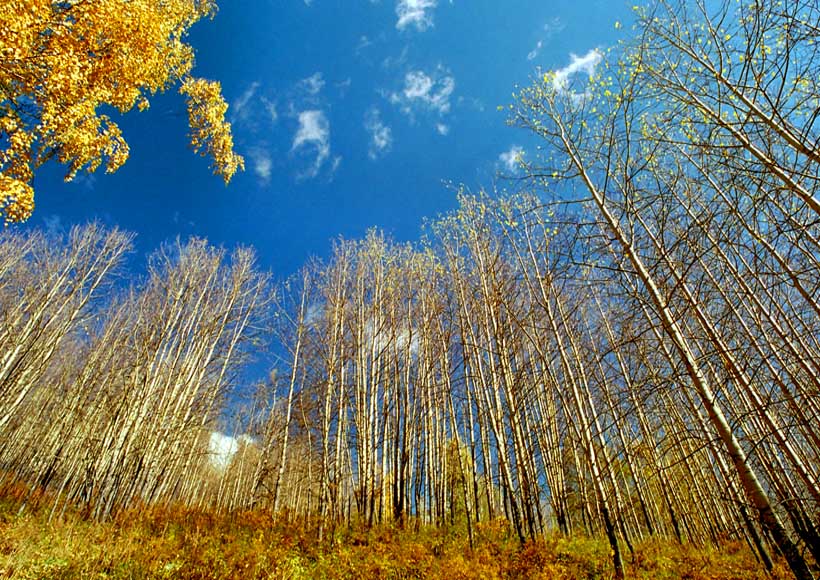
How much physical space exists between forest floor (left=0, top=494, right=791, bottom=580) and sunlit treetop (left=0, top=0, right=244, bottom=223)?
5.56 meters

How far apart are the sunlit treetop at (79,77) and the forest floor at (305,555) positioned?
18.2 ft

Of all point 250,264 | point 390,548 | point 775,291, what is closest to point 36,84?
point 250,264

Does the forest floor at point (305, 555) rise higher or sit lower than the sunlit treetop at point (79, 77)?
lower

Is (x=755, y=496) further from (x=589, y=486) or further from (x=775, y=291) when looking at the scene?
(x=775, y=291)

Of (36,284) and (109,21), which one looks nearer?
(109,21)

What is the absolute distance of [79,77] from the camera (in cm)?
620

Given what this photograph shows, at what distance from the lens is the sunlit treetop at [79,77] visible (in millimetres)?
5551

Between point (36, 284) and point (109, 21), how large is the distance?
355 inches

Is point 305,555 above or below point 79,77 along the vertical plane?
below

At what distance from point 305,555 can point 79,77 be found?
9623 millimetres

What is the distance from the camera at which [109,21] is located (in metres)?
6.86

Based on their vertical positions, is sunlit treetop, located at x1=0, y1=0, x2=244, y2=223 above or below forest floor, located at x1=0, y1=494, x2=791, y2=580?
above

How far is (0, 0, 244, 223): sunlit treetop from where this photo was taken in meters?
5.55

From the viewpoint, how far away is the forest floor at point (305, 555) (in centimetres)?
531
